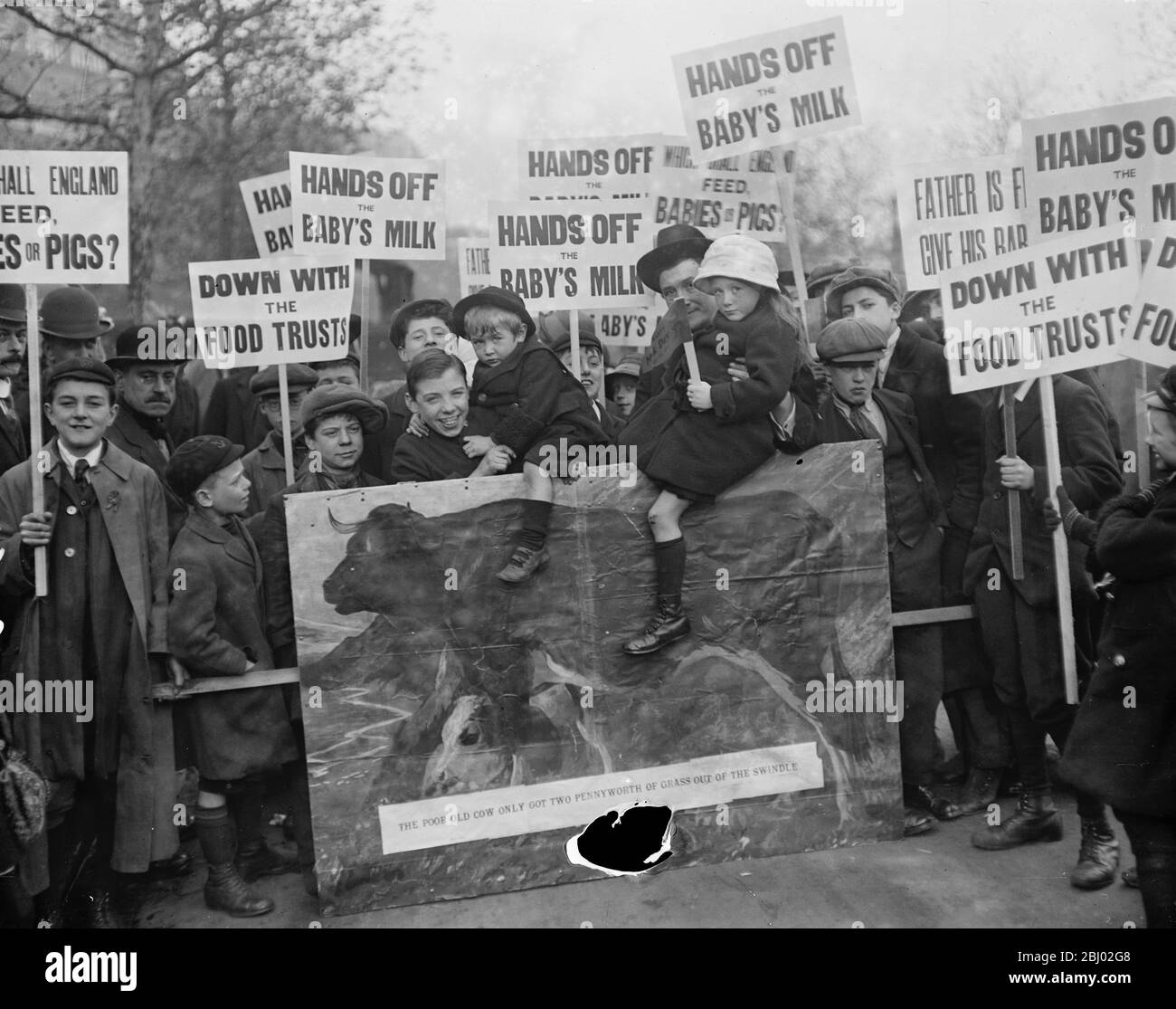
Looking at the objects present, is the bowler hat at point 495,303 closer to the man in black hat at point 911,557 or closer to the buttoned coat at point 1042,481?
the man in black hat at point 911,557

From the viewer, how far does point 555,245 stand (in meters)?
4.92

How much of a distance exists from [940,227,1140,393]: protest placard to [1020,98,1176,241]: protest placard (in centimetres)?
22

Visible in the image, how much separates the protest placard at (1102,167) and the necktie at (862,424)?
3.69 ft

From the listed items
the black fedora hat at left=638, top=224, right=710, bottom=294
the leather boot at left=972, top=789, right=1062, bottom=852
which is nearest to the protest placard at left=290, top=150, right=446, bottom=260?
the black fedora hat at left=638, top=224, right=710, bottom=294

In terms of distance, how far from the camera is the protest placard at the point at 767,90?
4.95 metres

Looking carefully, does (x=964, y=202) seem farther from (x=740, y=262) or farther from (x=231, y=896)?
(x=231, y=896)

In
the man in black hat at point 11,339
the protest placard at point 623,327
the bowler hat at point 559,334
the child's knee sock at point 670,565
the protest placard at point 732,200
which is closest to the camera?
the child's knee sock at point 670,565

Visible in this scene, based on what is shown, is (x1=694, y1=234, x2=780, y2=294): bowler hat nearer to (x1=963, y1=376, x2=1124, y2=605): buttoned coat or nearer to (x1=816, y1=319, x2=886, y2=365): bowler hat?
(x1=816, y1=319, x2=886, y2=365): bowler hat

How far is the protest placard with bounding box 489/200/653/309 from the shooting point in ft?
Answer: 16.1

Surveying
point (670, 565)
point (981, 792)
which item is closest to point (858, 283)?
point (670, 565)

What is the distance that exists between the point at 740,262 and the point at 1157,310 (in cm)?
162

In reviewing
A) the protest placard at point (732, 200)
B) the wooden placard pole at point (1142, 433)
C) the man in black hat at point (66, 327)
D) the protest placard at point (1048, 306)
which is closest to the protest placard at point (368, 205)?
the man in black hat at point (66, 327)
